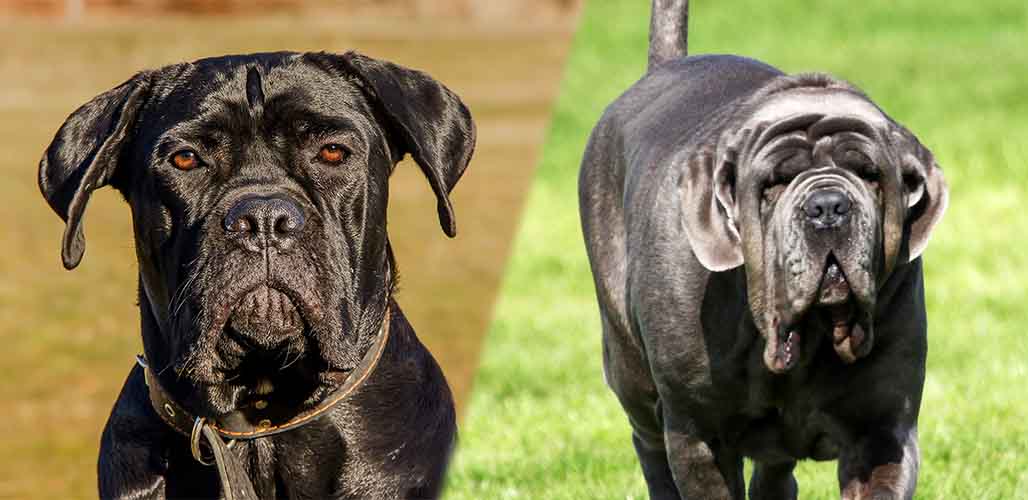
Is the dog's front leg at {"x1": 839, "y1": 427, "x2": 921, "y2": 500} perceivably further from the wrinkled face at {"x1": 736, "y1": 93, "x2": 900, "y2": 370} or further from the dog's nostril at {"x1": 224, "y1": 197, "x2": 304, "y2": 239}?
the dog's nostril at {"x1": 224, "y1": 197, "x2": 304, "y2": 239}

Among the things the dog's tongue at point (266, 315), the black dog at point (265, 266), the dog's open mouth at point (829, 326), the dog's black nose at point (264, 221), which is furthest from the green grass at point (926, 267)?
the dog's black nose at point (264, 221)

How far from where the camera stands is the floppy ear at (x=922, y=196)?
4906mm

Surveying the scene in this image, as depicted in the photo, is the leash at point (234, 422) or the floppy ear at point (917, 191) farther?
the floppy ear at point (917, 191)

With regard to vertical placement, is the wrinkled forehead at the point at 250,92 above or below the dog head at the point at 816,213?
above

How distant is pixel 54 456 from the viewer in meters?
10.9

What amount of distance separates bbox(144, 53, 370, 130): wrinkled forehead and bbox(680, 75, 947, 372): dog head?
41.5 inches

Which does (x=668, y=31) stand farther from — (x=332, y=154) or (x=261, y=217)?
(x=261, y=217)

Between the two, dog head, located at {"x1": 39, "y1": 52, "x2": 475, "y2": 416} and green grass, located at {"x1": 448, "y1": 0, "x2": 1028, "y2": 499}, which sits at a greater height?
dog head, located at {"x1": 39, "y1": 52, "x2": 475, "y2": 416}

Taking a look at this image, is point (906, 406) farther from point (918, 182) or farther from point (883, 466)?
point (918, 182)

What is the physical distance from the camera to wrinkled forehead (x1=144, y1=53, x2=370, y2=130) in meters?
4.64

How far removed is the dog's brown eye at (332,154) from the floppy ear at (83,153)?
0.51 metres

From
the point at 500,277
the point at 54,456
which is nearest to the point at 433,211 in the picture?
the point at 500,277

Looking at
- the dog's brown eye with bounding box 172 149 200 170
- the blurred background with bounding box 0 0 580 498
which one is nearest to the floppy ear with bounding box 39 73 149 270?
the dog's brown eye with bounding box 172 149 200 170

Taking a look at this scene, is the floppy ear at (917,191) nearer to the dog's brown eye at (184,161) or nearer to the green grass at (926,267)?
the green grass at (926,267)
